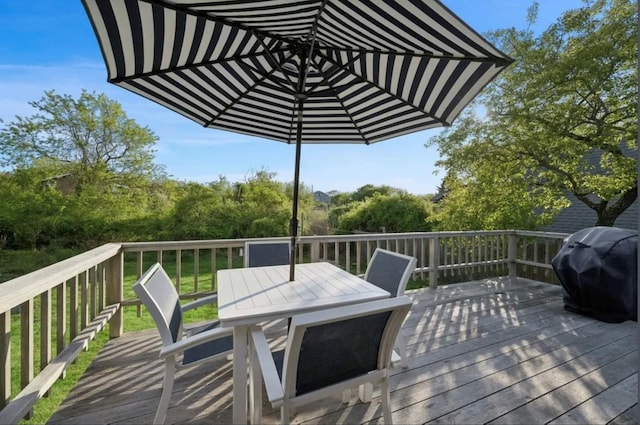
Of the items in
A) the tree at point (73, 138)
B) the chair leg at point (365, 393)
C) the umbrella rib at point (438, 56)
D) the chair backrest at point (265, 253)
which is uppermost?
the tree at point (73, 138)

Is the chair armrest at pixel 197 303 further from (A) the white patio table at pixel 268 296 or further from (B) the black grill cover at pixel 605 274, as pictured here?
(B) the black grill cover at pixel 605 274

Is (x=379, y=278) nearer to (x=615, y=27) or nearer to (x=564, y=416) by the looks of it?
(x=564, y=416)

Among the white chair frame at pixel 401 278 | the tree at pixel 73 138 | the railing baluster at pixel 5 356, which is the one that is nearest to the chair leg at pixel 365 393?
the white chair frame at pixel 401 278

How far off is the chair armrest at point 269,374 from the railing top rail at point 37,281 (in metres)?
1.05

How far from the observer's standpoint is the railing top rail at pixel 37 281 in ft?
4.25

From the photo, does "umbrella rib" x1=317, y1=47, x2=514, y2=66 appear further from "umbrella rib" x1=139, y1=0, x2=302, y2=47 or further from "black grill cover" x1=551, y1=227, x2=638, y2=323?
"black grill cover" x1=551, y1=227, x2=638, y2=323

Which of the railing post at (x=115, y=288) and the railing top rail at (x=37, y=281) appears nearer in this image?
the railing top rail at (x=37, y=281)

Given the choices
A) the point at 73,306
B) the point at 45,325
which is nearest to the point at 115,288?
the point at 73,306

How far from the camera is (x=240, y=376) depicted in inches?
63.8

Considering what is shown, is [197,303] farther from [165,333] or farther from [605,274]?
[605,274]

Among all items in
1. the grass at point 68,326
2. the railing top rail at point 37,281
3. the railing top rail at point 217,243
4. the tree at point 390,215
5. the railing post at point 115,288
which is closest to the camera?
the railing top rail at point 37,281

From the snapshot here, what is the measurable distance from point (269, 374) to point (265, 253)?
6.35 ft

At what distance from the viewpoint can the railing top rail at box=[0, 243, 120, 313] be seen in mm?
1296


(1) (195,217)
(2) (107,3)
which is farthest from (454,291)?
(1) (195,217)
